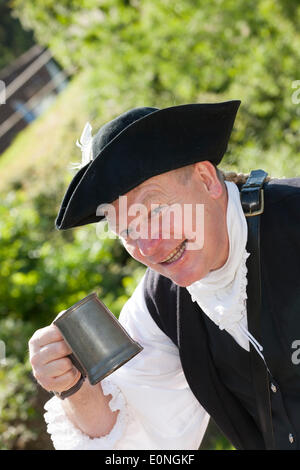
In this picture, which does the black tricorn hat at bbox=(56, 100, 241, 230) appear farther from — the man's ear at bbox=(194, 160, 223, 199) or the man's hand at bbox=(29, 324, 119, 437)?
the man's hand at bbox=(29, 324, 119, 437)

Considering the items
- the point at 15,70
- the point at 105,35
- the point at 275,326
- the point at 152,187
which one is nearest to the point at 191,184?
the point at 152,187

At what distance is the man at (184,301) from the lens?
1.85 meters

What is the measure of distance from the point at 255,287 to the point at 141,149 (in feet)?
2.21

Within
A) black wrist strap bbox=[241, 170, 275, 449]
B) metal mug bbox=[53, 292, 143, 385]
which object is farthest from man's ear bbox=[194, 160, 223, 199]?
metal mug bbox=[53, 292, 143, 385]

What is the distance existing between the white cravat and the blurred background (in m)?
1.91

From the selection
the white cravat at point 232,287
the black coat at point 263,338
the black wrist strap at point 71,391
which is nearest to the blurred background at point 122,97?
the black coat at point 263,338

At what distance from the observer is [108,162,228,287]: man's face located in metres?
1.88

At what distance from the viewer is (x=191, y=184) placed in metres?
1.93

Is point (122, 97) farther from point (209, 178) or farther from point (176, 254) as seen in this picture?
point (176, 254)

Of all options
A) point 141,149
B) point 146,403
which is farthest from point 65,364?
point 141,149

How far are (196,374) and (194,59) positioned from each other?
6.90 meters

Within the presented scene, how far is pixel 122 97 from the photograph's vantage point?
9867 millimetres

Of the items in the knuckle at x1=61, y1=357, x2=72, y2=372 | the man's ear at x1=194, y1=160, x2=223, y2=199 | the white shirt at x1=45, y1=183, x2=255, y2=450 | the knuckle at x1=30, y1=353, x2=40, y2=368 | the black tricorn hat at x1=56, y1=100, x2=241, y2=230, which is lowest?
the white shirt at x1=45, y1=183, x2=255, y2=450

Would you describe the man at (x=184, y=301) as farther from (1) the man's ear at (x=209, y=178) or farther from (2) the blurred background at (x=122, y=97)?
(2) the blurred background at (x=122, y=97)
